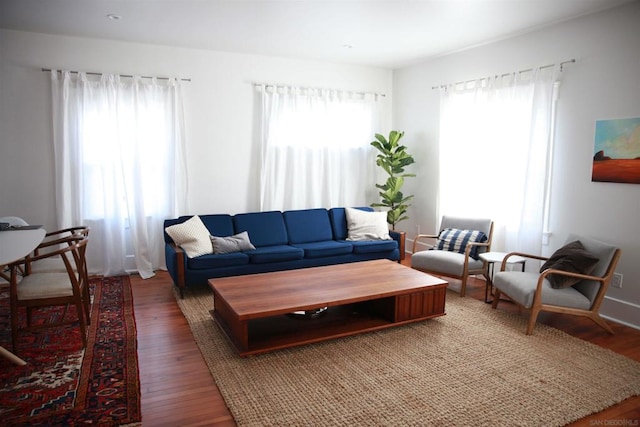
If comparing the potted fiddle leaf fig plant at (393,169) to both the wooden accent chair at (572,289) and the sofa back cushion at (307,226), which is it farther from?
the wooden accent chair at (572,289)

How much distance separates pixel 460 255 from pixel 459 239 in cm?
26

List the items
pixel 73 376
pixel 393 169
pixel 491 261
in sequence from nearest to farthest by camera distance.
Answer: pixel 73 376, pixel 491 261, pixel 393 169

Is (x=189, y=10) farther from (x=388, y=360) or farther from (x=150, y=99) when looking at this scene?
(x=388, y=360)

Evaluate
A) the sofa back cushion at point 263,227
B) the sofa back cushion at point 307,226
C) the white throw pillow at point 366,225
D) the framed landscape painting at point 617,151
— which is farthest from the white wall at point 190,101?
the framed landscape painting at point 617,151

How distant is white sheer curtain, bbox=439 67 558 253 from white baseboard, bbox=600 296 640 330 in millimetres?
809

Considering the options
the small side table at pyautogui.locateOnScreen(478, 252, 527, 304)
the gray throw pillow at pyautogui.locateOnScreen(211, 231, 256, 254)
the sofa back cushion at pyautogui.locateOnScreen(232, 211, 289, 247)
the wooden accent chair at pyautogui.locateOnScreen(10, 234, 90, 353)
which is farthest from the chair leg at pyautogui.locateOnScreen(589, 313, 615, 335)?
the wooden accent chair at pyautogui.locateOnScreen(10, 234, 90, 353)

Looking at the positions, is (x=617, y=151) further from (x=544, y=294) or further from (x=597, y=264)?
(x=544, y=294)

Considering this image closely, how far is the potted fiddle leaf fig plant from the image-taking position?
609 centimetres

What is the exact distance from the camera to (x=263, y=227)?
5281mm

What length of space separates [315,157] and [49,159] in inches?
128

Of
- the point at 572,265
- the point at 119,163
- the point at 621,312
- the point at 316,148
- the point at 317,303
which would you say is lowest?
the point at 621,312

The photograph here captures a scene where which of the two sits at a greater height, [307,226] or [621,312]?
[307,226]

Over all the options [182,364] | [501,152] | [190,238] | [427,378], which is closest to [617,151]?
[501,152]

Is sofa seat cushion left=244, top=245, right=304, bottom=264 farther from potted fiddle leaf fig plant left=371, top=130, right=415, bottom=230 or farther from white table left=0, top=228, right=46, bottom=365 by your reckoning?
white table left=0, top=228, right=46, bottom=365
